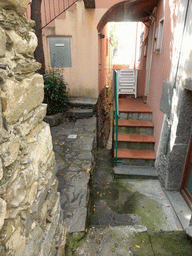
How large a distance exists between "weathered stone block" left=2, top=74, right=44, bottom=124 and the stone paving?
1760 millimetres

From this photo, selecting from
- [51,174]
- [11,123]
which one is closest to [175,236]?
[51,174]

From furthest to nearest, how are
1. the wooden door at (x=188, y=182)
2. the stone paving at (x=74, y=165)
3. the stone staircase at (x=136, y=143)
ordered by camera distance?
the stone staircase at (x=136, y=143), the wooden door at (x=188, y=182), the stone paving at (x=74, y=165)

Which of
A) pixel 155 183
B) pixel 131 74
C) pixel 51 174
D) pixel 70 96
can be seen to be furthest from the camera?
pixel 131 74

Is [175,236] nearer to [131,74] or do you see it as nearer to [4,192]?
[4,192]

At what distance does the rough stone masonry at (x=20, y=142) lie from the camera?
32.6 inches

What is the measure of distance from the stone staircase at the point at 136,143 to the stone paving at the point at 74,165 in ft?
3.14

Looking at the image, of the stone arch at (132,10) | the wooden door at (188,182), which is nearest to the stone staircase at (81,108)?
the stone arch at (132,10)

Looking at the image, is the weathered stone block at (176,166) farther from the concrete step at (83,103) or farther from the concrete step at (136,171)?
the concrete step at (83,103)

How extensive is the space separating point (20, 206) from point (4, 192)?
0.68 feet

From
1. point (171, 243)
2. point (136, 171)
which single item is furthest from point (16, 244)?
point (136, 171)

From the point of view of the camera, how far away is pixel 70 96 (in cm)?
612

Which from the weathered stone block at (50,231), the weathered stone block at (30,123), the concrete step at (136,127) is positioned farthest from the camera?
the concrete step at (136,127)

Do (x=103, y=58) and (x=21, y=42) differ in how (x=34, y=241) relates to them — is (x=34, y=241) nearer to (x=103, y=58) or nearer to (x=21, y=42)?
(x=21, y=42)

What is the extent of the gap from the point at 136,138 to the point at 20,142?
4.21 meters
